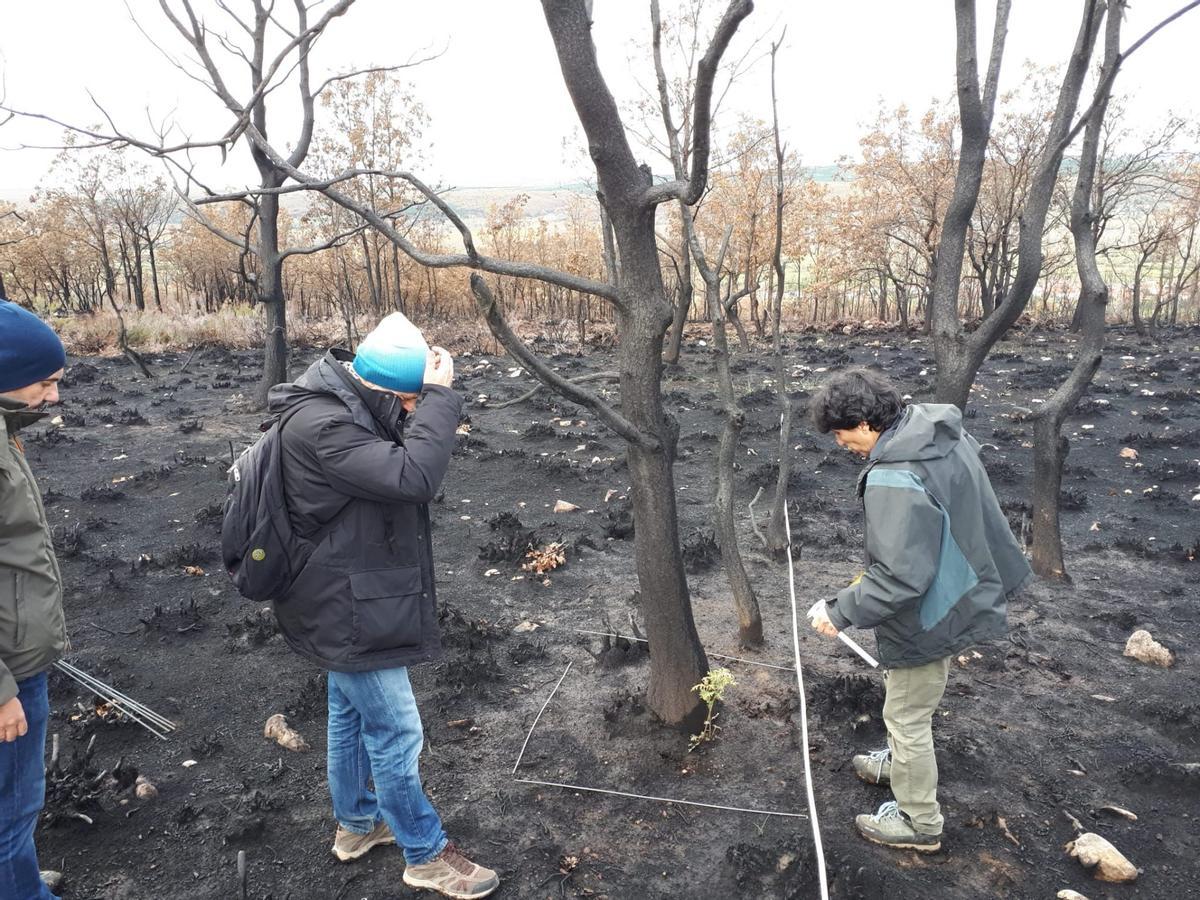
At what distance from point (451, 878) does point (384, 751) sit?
0.54m

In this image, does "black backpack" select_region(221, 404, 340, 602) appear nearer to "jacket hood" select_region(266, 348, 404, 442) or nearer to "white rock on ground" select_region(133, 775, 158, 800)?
"jacket hood" select_region(266, 348, 404, 442)

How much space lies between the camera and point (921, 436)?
2396 millimetres

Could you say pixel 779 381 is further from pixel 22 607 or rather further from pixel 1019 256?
pixel 22 607

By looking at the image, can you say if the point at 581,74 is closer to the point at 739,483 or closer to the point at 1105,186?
the point at 739,483

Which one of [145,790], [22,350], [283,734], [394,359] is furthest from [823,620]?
[145,790]

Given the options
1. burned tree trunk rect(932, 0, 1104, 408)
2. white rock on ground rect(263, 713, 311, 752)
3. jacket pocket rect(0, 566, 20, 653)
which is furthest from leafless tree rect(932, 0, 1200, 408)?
jacket pocket rect(0, 566, 20, 653)

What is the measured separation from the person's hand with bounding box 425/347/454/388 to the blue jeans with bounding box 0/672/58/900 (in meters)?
1.41

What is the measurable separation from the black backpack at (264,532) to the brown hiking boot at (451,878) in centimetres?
109

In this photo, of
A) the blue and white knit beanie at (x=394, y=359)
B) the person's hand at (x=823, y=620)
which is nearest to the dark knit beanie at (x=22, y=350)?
the blue and white knit beanie at (x=394, y=359)

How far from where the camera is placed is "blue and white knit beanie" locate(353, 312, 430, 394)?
2.30m

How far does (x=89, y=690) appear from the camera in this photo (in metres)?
4.11

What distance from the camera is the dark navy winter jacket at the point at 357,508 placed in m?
2.19

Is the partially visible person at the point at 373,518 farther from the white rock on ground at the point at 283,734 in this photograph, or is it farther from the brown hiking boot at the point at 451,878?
the white rock on ground at the point at 283,734

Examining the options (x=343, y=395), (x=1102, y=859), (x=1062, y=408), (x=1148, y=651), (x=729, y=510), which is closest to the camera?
(x=343, y=395)
